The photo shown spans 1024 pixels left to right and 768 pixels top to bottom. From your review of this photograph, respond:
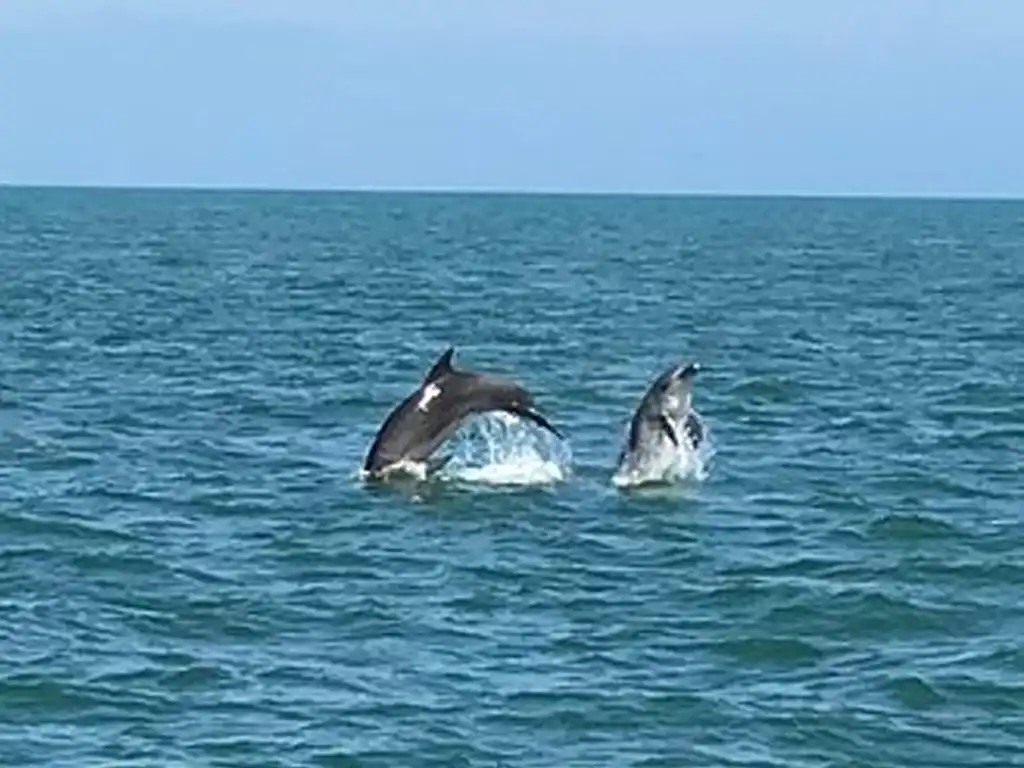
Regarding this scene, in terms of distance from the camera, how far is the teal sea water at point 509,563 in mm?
15266

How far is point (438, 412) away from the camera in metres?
25.1

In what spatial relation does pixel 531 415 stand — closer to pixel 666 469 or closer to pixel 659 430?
pixel 659 430

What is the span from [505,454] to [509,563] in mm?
6025

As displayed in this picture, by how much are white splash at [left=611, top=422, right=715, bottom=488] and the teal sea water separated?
0.65 ft

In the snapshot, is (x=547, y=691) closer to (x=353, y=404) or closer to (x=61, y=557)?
(x=61, y=557)

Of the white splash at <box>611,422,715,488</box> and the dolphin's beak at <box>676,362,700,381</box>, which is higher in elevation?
the dolphin's beak at <box>676,362,700,381</box>

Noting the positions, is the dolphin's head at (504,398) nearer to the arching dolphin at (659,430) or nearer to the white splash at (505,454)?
the white splash at (505,454)

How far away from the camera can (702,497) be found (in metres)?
24.4

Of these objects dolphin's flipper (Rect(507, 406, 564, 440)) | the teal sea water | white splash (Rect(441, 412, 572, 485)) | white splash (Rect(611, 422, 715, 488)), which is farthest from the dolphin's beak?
white splash (Rect(441, 412, 572, 485))

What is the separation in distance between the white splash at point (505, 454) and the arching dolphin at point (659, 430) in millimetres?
745

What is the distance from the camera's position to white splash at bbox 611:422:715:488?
25094mm

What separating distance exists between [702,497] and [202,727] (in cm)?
1001

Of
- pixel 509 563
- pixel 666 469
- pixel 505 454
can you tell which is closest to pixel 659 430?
pixel 666 469

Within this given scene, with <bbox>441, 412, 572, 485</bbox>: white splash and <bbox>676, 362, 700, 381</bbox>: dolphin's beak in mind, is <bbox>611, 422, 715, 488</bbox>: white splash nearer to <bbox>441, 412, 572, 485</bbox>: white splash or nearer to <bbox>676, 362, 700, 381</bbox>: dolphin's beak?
<bbox>676, 362, 700, 381</bbox>: dolphin's beak
